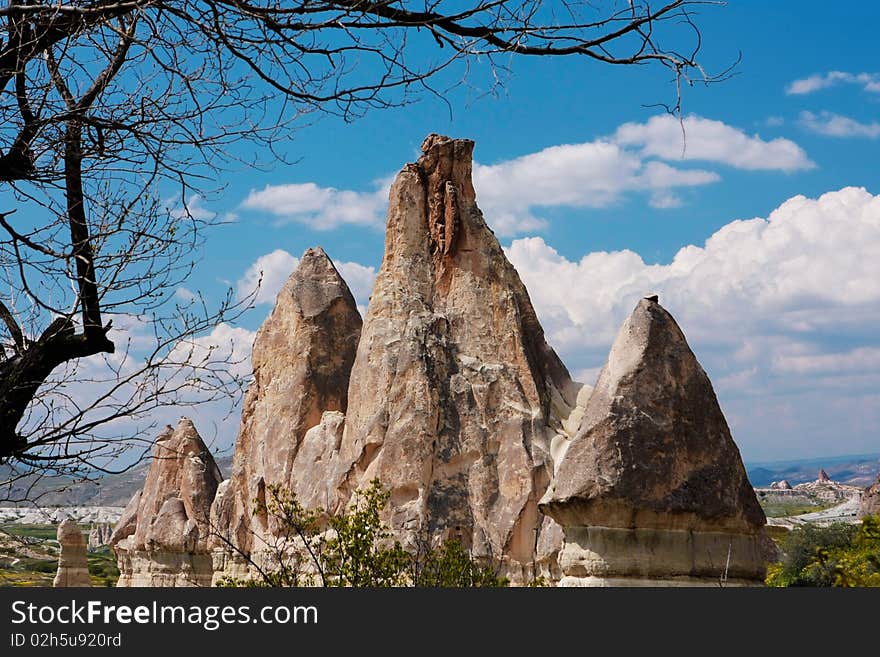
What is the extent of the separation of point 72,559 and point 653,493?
17.0 m

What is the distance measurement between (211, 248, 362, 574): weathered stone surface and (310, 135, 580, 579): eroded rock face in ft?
3.56

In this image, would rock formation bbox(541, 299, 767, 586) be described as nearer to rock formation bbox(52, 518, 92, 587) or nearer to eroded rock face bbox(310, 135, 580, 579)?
eroded rock face bbox(310, 135, 580, 579)

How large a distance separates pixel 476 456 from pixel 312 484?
128 inches

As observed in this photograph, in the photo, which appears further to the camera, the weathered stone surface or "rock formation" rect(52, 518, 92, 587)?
"rock formation" rect(52, 518, 92, 587)

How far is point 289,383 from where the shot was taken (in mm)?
21656

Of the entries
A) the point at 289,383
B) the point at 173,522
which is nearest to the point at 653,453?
the point at 289,383

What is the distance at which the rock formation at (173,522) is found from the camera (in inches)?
918

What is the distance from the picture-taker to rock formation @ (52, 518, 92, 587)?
894 inches

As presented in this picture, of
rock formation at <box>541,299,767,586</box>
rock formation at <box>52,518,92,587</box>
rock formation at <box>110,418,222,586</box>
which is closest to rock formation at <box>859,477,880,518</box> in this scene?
rock formation at <box>110,418,222,586</box>

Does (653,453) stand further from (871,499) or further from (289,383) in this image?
(871,499)

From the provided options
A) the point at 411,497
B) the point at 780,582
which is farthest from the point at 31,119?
the point at 780,582

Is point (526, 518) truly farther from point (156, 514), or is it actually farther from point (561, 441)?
point (156, 514)

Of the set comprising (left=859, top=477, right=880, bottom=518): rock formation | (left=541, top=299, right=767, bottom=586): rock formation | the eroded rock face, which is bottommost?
(left=541, top=299, right=767, bottom=586): rock formation

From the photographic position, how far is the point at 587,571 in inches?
344
